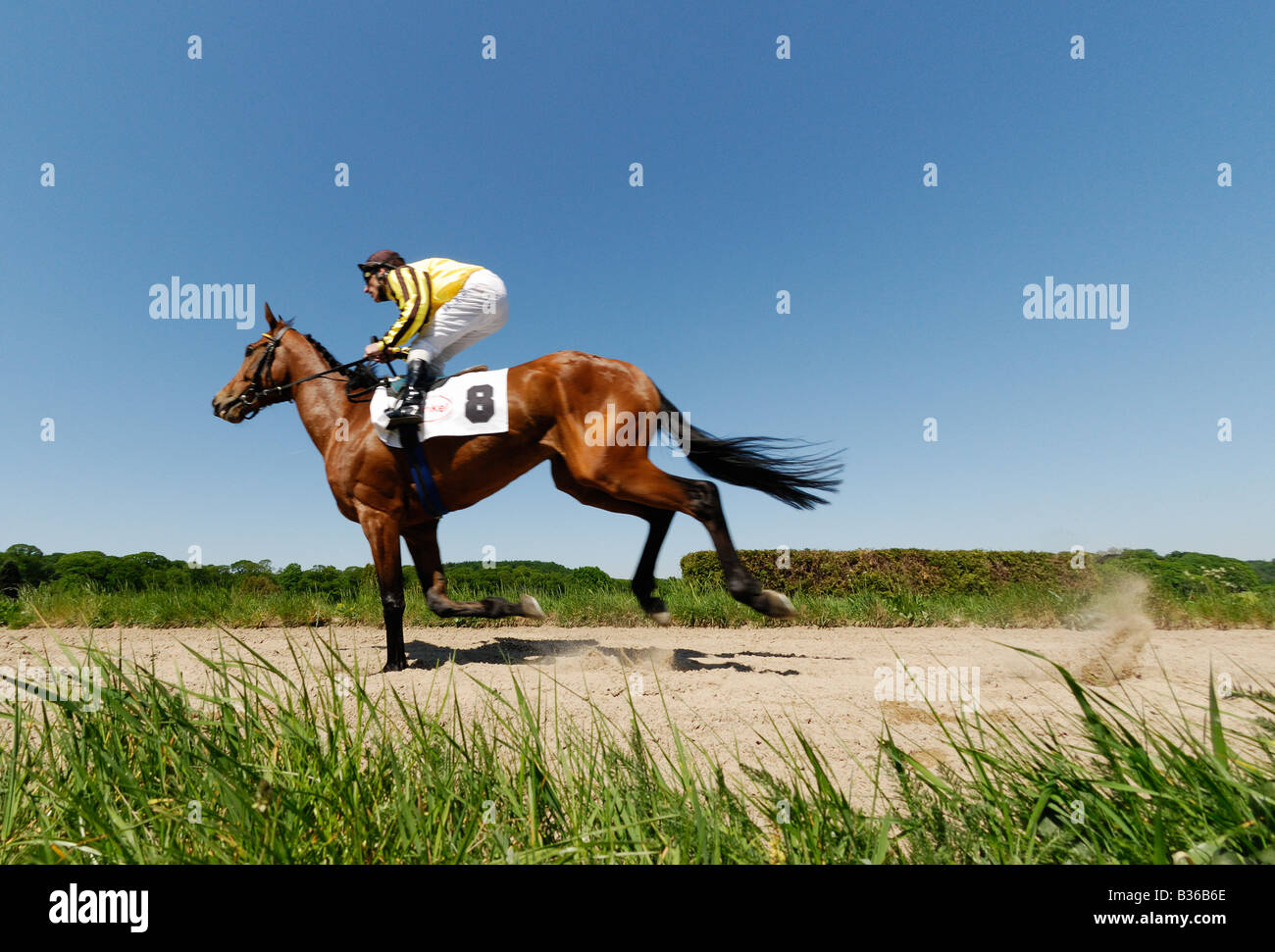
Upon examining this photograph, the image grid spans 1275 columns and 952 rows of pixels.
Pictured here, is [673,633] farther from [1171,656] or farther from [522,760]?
[522,760]

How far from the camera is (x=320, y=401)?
4453mm

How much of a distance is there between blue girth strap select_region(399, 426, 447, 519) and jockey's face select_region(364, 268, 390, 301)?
120 cm

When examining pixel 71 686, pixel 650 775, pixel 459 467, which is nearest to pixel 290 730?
pixel 71 686

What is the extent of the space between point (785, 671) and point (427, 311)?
3.55 meters

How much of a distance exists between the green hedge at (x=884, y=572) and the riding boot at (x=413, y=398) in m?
6.03

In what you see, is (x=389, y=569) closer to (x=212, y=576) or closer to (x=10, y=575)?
(x=212, y=576)

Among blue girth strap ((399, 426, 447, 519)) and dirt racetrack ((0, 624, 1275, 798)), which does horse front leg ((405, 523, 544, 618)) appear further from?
blue girth strap ((399, 426, 447, 519))

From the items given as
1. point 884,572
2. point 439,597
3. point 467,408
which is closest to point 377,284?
point 467,408

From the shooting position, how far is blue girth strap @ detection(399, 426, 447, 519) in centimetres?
389

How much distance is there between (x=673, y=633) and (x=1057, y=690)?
3.25 meters

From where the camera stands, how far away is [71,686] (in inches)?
66.3

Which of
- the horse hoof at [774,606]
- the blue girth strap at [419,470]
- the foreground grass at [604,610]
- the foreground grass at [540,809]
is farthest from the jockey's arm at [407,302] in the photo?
the foreground grass at [604,610]

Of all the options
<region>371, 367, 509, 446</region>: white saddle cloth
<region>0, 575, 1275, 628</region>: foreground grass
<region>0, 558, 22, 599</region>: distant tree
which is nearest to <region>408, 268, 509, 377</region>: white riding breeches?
<region>371, 367, 509, 446</region>: white saddle cloth
